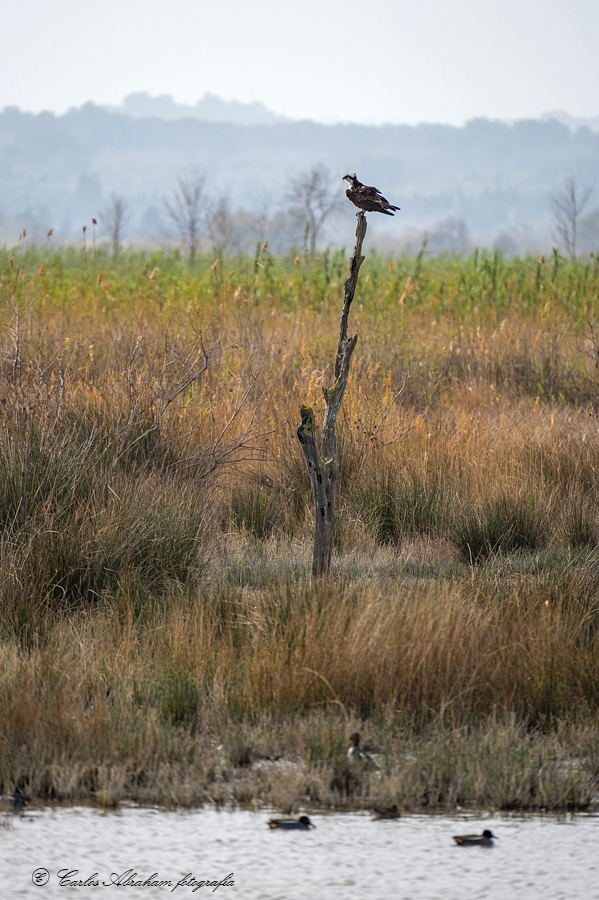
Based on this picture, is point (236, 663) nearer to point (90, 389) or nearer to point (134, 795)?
point (134, 795)

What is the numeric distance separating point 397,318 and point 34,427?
264 inches

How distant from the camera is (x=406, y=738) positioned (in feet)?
11.2

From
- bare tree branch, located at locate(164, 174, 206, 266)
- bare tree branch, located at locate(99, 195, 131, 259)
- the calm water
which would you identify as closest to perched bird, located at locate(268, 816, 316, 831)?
the calm water

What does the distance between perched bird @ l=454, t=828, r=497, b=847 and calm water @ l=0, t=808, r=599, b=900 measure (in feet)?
0.08

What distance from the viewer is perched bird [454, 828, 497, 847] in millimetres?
2859

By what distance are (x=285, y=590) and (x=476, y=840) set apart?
1.63 metres

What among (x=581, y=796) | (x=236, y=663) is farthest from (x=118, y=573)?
(x=581, y=796)

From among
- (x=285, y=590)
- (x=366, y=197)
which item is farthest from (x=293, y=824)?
(x=366, y=197)

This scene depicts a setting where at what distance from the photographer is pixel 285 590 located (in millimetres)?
4320

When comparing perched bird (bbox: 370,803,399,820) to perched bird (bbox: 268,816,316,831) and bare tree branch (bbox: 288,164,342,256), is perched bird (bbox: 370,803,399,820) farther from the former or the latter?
bare tree branch (bbox: 288,164,342,256)

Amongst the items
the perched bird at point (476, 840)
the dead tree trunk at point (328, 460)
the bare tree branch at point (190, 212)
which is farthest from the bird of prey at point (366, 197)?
Answer: the bare tree branch at point (190, 212)

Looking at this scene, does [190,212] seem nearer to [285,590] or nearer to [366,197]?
[366,197]

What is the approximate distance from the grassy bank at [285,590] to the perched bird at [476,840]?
0.21 meters

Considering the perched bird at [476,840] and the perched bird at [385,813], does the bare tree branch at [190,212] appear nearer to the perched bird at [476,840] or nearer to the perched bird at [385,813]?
the perched bird at [385,813]
